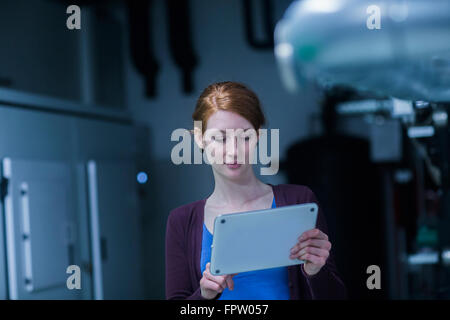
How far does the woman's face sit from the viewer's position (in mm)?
1096

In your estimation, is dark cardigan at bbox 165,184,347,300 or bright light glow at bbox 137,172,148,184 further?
bright light glow at bbox 137,172,148,184

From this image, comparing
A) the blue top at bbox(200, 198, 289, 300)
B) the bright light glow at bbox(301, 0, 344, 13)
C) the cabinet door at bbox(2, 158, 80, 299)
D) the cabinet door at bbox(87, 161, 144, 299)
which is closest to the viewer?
the bright light glow at bbox(301, 0, 344, 13)

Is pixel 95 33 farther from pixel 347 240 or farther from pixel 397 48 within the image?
pixel 397 48

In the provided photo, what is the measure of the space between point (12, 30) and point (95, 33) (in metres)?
0.64

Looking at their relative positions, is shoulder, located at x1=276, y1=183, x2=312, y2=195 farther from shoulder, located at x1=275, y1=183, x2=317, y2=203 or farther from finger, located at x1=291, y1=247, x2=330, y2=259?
finger, located at x1=291, y1=247, x2=330, y2=259

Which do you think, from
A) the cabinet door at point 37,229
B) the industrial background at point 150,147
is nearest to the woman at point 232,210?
the industrial background at point 150,147

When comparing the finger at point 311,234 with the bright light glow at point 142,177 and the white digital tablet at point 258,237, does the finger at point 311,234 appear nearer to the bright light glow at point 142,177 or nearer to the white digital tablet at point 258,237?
the white digital tablet at point 258,237

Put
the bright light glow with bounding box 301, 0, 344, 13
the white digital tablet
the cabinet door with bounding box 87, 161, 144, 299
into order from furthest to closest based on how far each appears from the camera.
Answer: the cabinet door with bounding box 87, 161, 144, 299 < the white digital tablet < the bright light glow with bounding box 301, 0, 344, 13

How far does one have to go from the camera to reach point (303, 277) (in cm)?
111

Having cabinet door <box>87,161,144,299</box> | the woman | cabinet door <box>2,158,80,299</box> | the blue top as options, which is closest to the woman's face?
the woman

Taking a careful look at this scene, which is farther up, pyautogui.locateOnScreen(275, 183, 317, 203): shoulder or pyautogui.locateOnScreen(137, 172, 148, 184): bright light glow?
pyautogui.locateOnScreen(137, 172, 148, 184): bright light glow

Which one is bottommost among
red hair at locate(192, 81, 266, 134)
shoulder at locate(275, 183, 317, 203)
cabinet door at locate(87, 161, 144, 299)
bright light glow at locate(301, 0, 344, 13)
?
cabinet door at locate(87, 161, 144, 299)

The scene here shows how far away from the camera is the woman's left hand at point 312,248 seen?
104 centimetres
